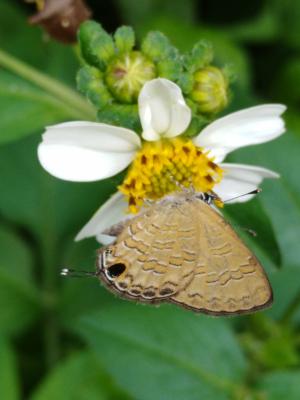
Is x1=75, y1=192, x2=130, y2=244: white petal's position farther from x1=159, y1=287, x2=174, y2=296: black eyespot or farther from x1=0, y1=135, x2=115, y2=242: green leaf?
x1=0, y1=135, x2=115, y2=242: green leaf

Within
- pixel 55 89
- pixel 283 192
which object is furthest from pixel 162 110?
pixel 283 192

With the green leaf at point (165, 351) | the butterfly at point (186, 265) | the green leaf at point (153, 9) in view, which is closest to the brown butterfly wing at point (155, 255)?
the butterfly at point (186, 265)

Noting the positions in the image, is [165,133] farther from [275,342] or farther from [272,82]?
[272,82]

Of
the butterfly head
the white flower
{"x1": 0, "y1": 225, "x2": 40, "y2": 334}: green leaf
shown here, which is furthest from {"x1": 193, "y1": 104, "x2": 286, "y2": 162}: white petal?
{"x1": 0, "y1": 225, "x2": 40, "y2": 334}: green leaf

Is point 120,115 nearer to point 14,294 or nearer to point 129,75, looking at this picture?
point 129,75

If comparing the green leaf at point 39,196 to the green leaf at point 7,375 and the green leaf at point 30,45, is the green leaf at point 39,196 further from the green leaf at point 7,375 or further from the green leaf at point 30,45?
the green leaf at point 7,375

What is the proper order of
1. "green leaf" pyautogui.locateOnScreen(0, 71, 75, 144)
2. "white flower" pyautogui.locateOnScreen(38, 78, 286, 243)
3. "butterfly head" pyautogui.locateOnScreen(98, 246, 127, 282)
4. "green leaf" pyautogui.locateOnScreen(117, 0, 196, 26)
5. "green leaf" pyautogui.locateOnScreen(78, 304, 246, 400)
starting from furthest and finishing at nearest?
"green leaf" pyautogui.locateOnScreen(117, 0, 196, 26)
"green leaf" pyautogui.locateOnScreen(78, 304, 246, 400)
"green leaf" pyautogui.locateOnScreen(0, 71, 75, 144)
"white flower" pyautogui.locateOnScreen(38, 78, 286, 243)
"butterfly head" pyautogui.locateOnScreen(98, 246, 127, 282)

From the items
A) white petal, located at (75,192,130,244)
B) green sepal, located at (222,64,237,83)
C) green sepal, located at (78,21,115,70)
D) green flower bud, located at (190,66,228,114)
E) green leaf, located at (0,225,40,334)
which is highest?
green sepal, located at (78,21,115,70)
